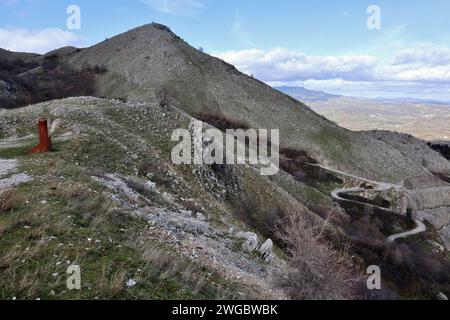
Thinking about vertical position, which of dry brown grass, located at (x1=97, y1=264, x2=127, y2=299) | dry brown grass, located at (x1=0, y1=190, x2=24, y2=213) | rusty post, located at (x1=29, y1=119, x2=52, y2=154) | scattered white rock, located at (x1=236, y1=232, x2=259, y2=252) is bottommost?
scattered white rock, located at (x1=236, y1=232, x2=259, y2=252)

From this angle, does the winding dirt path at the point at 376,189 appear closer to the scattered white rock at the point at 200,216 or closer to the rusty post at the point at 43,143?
the scattered white rock at the point at 200,216

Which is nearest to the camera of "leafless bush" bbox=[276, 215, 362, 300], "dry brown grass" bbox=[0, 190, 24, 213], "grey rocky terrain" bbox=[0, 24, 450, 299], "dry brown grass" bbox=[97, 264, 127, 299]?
"dry brown grass" bbox=[97, 264, 127, 299]

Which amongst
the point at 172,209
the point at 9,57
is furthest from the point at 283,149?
the point at 9,57

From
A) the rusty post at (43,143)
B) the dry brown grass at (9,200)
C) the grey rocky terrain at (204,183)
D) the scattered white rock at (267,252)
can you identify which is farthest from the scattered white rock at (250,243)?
the rusty post at (43,143)

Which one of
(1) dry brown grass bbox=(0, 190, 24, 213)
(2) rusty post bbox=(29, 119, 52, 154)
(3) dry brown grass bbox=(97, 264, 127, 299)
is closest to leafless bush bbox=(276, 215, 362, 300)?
(3) dry brown grass bbox=(97, 264, 127, 299)

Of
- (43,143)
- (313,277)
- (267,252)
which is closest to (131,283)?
(313,277)

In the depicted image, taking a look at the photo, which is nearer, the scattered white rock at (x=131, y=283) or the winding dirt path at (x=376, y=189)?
the scattered white rock at (x=131, y=283)

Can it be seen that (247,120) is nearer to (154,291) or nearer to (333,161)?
(333,161)

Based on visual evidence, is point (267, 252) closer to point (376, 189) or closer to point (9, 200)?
point (9, 200)

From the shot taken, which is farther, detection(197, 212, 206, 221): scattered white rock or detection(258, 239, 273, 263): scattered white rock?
detection(197, 212, 206, 221): scattered white rock

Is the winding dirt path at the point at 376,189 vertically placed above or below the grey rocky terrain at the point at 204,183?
below

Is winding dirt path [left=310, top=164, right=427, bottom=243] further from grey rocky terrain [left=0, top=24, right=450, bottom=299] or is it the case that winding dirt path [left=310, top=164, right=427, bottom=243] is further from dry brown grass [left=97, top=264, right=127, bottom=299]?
dry brown grass [left=97, top=264, right=127, bottom=299]
